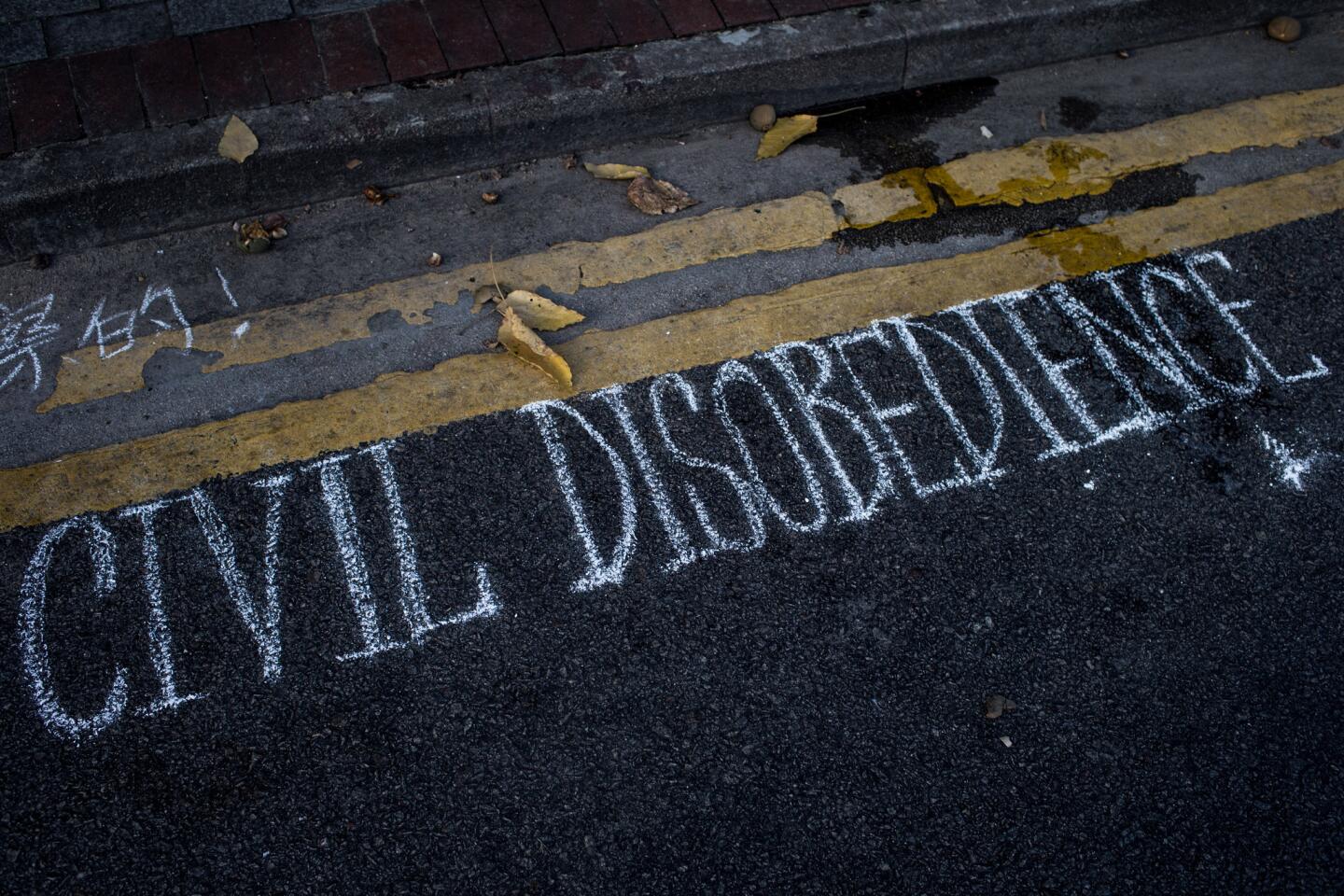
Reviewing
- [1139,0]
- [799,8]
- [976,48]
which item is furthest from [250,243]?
[1139,0]

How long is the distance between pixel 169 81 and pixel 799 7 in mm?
2436

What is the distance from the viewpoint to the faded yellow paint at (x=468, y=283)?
3.29 meters

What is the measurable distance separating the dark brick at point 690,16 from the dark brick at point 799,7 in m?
0.26

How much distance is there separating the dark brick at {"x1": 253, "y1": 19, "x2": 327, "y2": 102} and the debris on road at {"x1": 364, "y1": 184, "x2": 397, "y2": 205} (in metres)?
0.39

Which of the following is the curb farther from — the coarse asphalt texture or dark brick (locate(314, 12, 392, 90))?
the coarse asphalt texture

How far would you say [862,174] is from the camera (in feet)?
12.9

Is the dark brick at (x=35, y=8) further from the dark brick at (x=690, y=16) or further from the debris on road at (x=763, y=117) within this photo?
the debris on road at (x=763, y=117)

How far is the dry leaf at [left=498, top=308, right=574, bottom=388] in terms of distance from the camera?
3.28 metres

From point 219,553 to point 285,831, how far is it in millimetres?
820

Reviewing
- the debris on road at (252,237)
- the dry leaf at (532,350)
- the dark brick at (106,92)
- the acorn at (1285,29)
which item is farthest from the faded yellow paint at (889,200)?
the dark brick at (106,92)

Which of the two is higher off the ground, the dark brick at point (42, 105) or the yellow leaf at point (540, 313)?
the dark brick at point (42, 105)

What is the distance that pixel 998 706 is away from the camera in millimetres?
2705

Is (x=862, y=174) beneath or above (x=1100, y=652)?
above

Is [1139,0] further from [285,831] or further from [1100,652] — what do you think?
[285,831]
